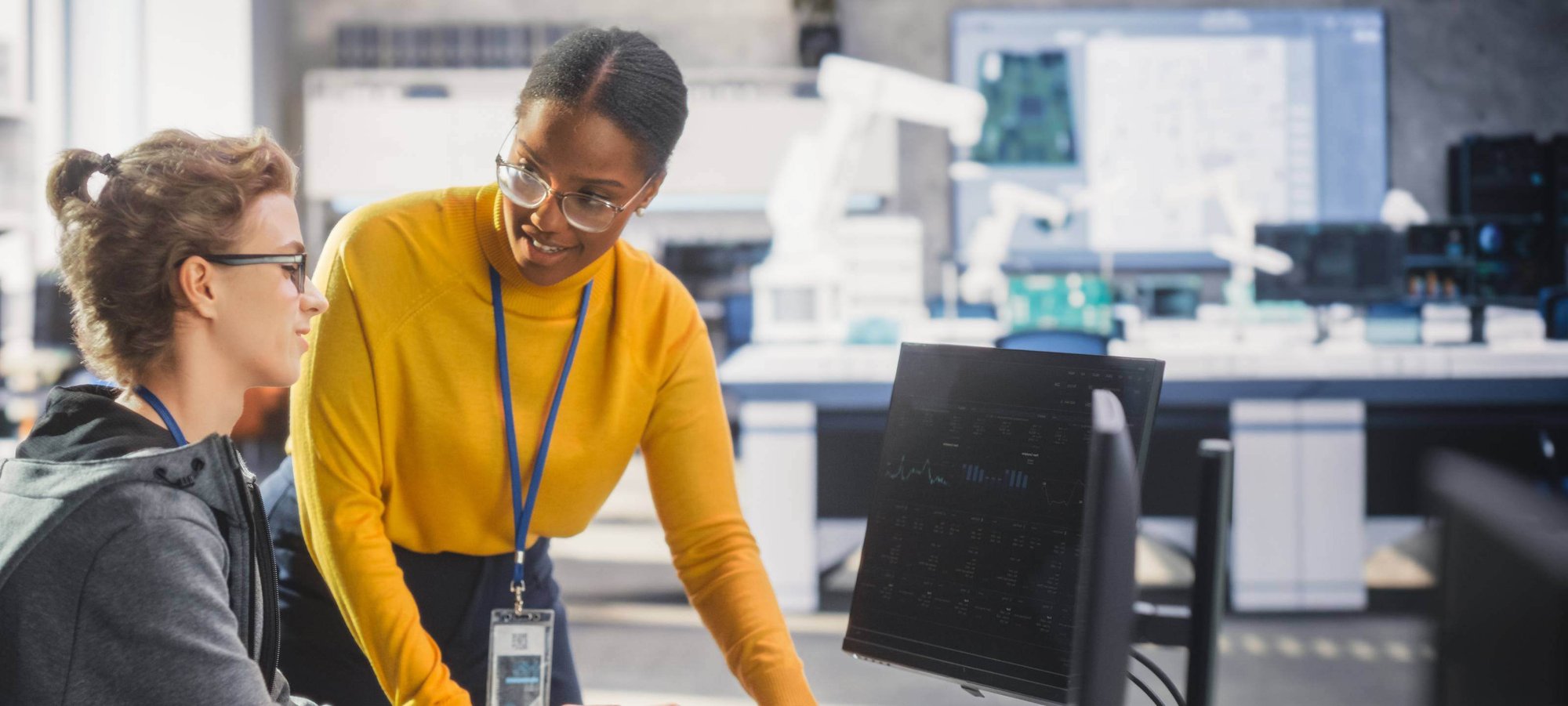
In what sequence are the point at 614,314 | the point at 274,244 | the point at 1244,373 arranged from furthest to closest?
the point at 1244,373
the point at 614,314
the point at 274,244

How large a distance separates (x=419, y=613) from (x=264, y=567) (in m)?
0.27

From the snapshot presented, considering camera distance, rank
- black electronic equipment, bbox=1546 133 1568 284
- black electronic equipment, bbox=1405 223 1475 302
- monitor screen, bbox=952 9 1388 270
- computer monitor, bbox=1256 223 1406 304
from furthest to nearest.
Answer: monitor screen, bbox=952 9 1388 270 < black electronic equipment, bbox=1546 133 1568 284 < black electronic equipment, bbox=1405 223 1475 302 < computer monitor, bbox=1256 223 1406 304

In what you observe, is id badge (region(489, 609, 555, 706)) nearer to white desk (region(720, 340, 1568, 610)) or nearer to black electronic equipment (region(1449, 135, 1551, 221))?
white desk (region(720, 340, 1568, 610))

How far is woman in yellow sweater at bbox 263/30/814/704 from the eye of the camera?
996 millimetres

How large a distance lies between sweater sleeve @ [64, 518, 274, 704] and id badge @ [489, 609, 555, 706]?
305mm

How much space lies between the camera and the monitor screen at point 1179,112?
268 inches

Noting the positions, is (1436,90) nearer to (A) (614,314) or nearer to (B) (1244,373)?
(B) (1244,373)

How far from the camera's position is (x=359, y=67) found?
6922mm

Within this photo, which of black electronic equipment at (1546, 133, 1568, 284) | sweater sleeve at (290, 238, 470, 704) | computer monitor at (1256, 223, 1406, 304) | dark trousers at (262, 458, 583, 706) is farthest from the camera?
black electronic equipment at (1546, 133, 1568, 284)

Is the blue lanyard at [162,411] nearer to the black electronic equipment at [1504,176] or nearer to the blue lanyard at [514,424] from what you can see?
the blue lanyard at [514,424]

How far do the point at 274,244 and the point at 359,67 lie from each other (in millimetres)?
6552

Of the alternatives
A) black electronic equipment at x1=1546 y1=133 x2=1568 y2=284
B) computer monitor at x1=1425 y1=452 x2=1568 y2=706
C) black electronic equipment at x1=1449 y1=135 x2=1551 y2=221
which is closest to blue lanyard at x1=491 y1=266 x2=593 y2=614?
computer monitor at x1=1425 y1=452 x2=1568 y2=706

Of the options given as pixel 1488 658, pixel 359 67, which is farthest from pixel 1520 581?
pixel 359 67

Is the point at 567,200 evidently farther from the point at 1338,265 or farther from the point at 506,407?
the point at 1338,265
